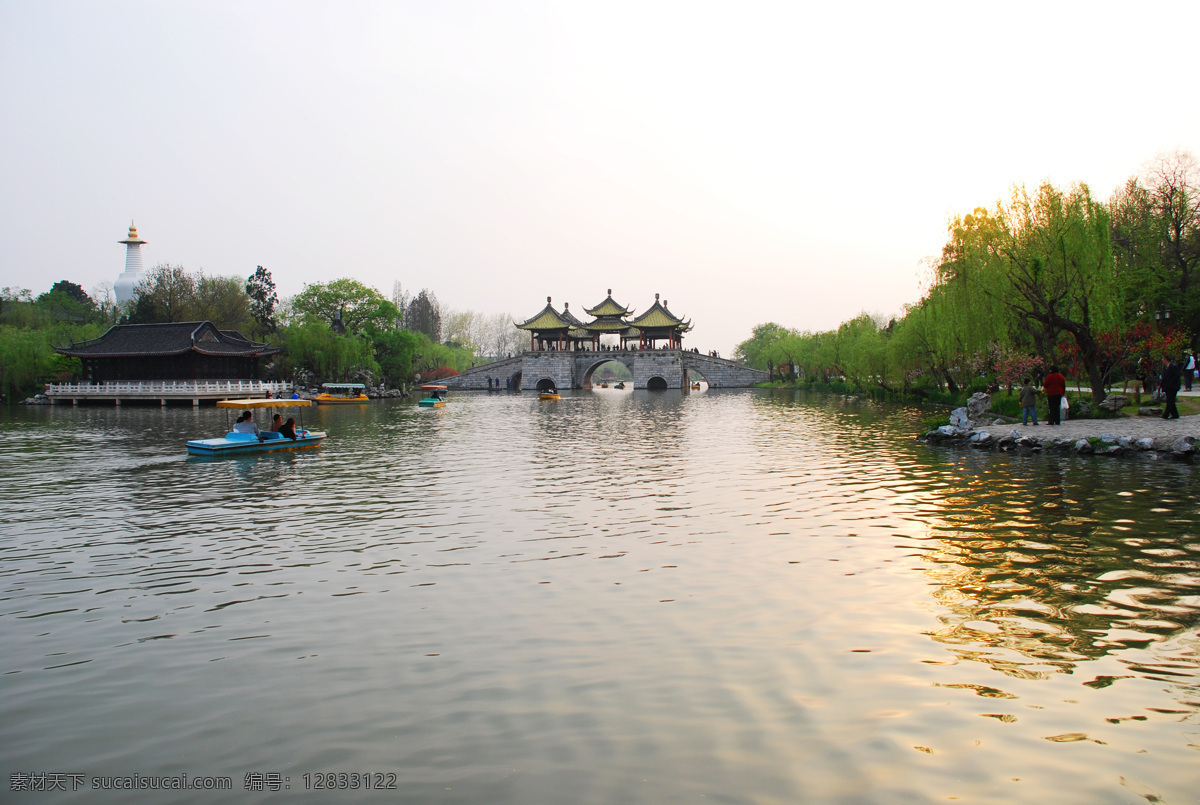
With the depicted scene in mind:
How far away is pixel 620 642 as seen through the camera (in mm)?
6301

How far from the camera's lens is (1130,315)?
28.8 m

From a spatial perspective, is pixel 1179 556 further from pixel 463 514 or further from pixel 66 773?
pixel 66 773

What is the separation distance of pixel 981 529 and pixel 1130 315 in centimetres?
2485

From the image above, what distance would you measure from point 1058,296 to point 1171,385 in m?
4.19

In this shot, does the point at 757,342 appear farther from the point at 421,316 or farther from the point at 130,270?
the point at 130,270

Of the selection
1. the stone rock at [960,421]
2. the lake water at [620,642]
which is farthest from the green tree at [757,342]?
the lake water at [620,642]

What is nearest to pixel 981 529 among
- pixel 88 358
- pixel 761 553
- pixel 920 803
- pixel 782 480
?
pixel 761 553

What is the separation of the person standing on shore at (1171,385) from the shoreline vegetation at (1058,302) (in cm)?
164

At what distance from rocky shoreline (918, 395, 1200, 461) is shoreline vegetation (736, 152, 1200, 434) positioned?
1.70 m

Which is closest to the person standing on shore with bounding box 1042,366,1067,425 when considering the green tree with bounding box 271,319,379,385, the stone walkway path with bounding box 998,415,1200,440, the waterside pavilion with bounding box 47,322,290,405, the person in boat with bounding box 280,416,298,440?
the stone walkway path with bounding box 998,415,1200,440

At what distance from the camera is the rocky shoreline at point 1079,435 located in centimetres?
1564

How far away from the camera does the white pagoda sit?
69625 millimetres

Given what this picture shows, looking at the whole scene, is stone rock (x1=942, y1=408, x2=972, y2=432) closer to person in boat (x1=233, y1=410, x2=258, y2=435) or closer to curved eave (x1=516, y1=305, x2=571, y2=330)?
person in boat (x1=233, y1=410, x2=258, y2=435)

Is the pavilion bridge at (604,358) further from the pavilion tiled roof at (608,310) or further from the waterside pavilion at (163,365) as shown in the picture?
the waterside pavilion at (163,365)
